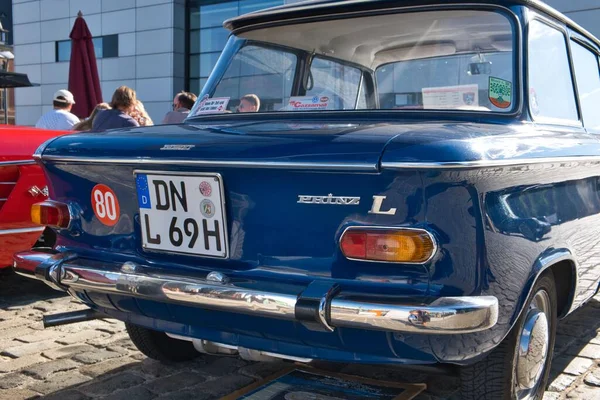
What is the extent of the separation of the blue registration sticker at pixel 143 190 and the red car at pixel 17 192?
2.20 m

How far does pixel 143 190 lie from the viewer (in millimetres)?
2709

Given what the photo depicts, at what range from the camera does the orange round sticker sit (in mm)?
2854

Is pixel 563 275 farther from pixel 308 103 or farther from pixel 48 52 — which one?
→ pixel 48 52

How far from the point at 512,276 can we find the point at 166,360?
2027mm

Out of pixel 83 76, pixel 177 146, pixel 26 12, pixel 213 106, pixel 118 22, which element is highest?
pixel 26 12

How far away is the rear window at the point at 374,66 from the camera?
302 cm

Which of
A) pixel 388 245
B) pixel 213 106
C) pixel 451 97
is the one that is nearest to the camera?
pixel 388 245

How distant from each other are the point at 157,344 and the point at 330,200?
5.55ft

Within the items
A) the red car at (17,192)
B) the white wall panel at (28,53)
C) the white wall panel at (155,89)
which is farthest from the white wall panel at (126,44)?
the red car at (17,192)

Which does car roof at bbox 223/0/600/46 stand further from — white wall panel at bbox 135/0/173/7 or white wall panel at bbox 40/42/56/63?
white wall panel at bbox 40/42/56/63

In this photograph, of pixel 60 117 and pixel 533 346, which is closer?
pixel 533 346

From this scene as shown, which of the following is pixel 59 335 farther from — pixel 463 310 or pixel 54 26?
pixel 54 26

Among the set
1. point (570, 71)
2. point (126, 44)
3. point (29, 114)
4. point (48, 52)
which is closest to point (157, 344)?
point (570, 71)

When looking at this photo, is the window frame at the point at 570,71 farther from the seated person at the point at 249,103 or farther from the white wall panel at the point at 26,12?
the white wall panel at the point at 26,12
